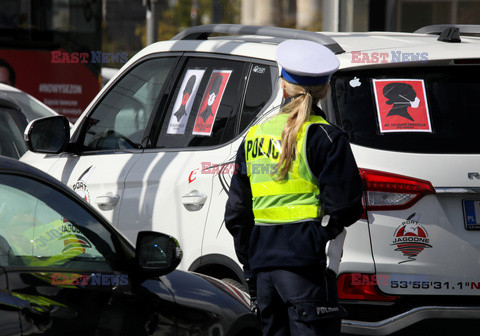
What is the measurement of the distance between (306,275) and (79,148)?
108 inches

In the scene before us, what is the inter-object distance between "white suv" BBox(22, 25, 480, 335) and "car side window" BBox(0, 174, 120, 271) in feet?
4.38

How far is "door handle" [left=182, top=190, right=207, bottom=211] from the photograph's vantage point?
4.86 metres

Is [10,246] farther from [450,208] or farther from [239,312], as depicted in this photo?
[450,208]

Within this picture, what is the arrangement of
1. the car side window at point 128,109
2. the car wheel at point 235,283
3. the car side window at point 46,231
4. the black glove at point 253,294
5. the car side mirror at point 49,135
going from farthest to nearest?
the car side mirror at point 49,135 → the car side window at point 128,109 → the car wheel at point 235,283 → the black glove at point 253,294 → the car side window at point 46,231

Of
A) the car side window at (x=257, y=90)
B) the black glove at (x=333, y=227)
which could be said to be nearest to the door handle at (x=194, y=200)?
the car side window at (x=257, y=90)

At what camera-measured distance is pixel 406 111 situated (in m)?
4.40

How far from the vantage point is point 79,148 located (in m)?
5.89

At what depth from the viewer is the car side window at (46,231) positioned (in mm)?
3146

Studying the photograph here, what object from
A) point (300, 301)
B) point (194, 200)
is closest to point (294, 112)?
point (300, 301)

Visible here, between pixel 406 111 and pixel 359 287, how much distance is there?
0.88 meters

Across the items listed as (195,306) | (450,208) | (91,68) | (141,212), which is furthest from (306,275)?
(91,68)

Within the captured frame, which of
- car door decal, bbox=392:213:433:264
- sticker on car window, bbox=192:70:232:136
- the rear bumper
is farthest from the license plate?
sticker on car window, bbox=192:70:232:136

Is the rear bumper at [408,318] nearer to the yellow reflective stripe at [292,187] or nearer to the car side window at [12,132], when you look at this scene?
the yellow reflective stripe at [292,187]

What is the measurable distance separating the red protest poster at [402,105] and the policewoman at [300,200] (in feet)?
2.61
